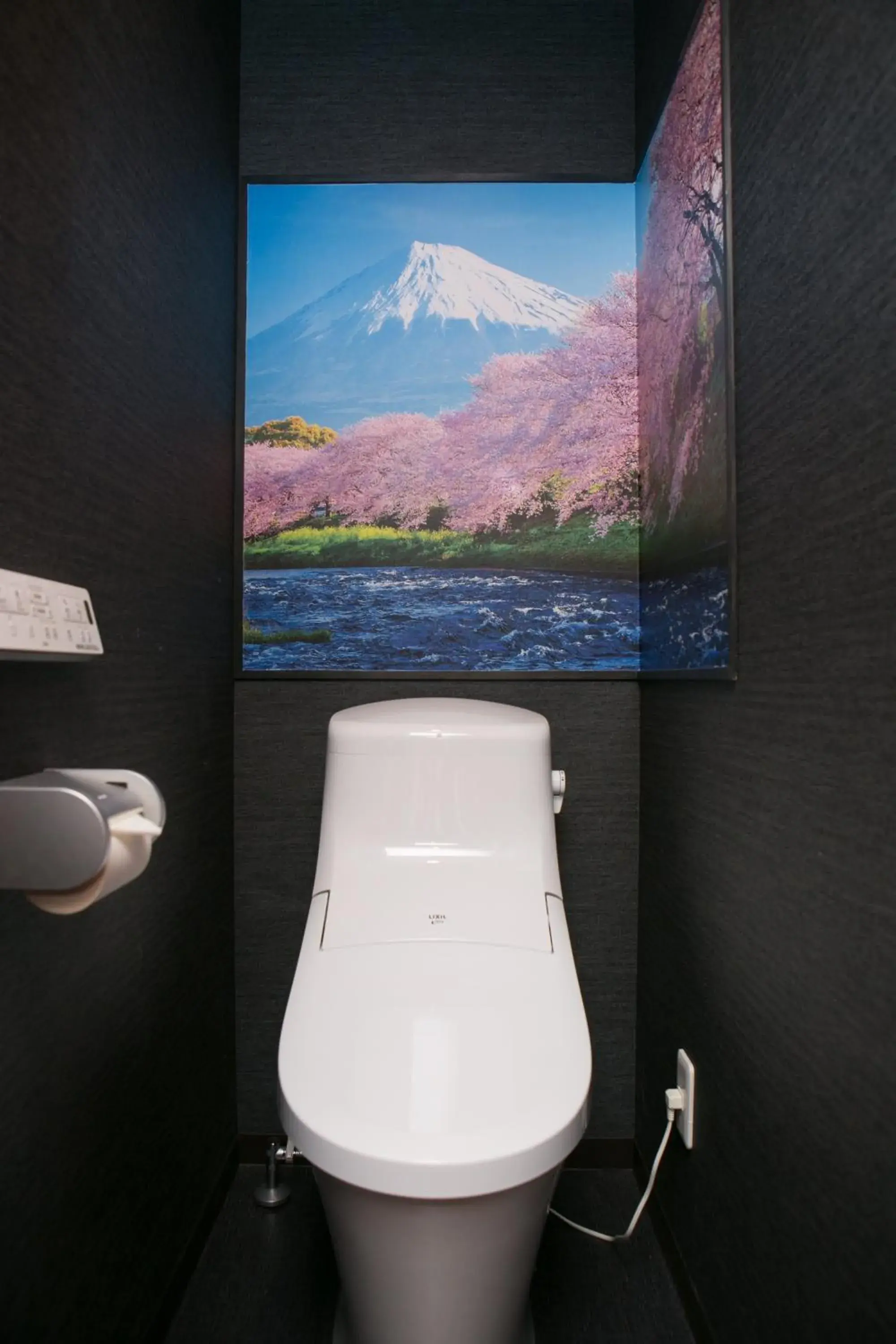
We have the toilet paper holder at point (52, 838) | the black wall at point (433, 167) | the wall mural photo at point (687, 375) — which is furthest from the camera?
the black wall at point (433, 167)

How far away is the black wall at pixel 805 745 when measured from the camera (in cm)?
75

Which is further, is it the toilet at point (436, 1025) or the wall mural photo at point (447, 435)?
the wall mural photo at point (447, 435)

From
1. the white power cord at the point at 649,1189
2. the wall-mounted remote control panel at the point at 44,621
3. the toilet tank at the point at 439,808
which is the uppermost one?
the wall-mounted remote control panel at the point at 44,621

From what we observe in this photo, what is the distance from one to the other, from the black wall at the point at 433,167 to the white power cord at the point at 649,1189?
0.71ft

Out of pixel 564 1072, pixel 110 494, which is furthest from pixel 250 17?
pixel 564 1072

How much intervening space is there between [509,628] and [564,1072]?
926 millimetres

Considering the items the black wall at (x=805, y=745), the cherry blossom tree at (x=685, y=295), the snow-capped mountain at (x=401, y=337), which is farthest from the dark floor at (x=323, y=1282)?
the snow-capped mountain at (x=401, y=337)

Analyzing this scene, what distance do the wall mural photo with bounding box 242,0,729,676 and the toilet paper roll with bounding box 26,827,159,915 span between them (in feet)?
3.20

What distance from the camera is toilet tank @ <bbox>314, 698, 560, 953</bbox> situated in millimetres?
1367

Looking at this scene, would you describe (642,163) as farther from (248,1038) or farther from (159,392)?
(248,1038)

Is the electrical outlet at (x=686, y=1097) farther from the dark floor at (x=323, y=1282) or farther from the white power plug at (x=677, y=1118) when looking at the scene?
the dark floor at (x=323, y=1282)

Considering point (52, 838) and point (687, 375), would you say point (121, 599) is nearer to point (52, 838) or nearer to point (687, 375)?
point (52, 838)

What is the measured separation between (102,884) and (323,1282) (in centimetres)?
104

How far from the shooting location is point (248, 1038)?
5.59 feet
